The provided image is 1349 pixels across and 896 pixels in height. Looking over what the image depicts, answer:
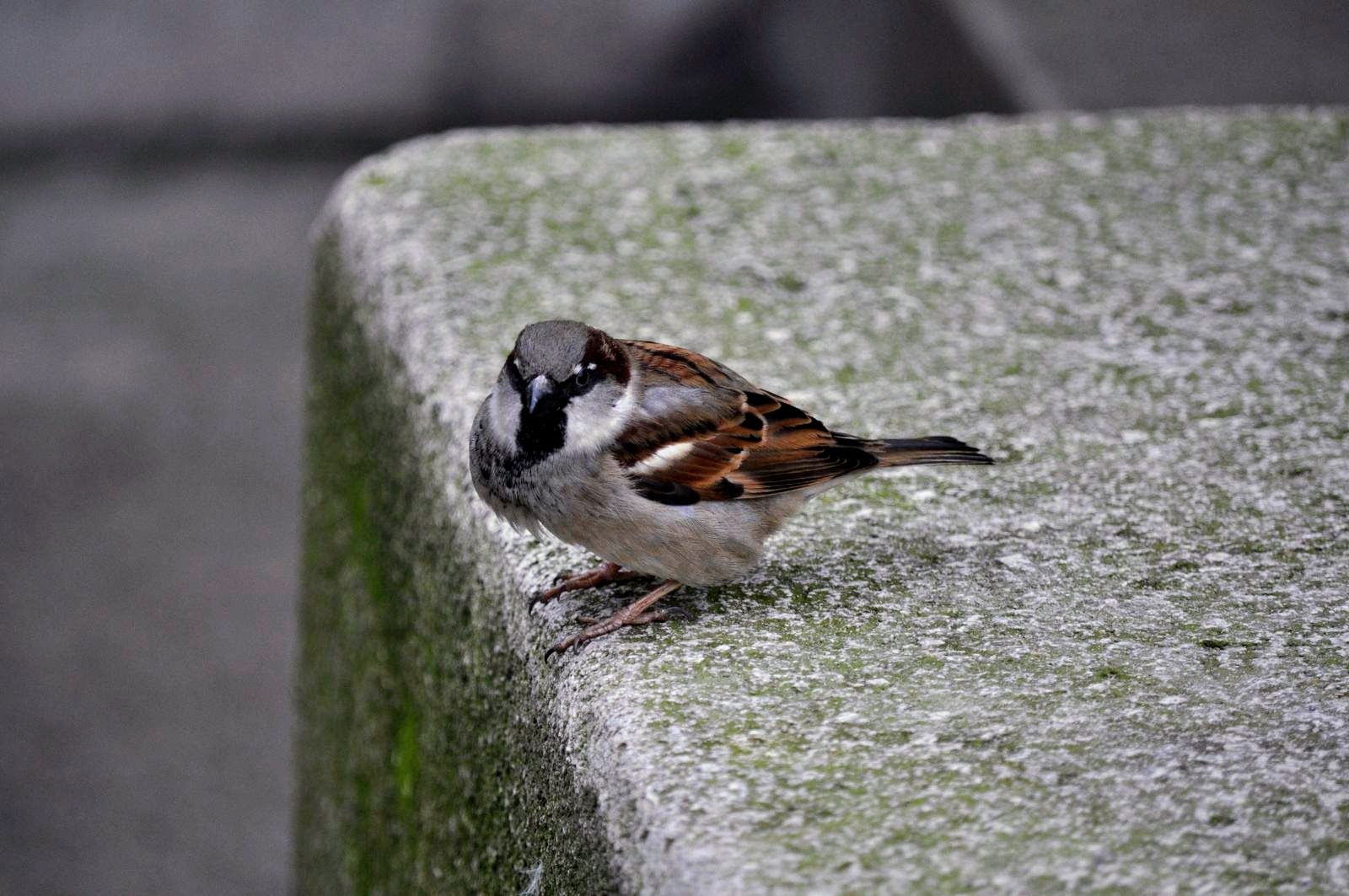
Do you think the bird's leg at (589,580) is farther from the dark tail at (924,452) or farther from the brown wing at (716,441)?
the dark tail at (924,452)

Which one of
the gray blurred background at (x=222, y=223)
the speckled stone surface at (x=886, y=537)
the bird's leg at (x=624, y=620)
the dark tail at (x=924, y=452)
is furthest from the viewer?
the gray blurred background at (x=222, y=223)

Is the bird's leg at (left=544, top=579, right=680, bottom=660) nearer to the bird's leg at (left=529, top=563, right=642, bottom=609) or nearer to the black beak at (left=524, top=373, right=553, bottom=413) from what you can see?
the bird's leg at (left=529, top=563, right=642, bottom=609)

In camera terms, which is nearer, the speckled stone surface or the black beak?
the speckled stone surface

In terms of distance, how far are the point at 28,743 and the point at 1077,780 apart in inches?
174

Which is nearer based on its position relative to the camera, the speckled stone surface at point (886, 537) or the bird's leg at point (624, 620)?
the speckled stone surface at point (886, 537)

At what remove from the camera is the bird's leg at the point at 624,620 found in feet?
7.54

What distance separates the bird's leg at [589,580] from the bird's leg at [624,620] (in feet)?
0.32

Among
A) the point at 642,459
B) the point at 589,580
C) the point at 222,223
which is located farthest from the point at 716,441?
the point at 222,223

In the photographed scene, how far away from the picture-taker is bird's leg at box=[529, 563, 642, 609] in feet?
8.08

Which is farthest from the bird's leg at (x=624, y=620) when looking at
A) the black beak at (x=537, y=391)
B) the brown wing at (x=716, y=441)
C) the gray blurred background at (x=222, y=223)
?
the gray blurred background at (x=222, y=223)

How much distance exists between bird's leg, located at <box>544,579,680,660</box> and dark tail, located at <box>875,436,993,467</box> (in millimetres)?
445

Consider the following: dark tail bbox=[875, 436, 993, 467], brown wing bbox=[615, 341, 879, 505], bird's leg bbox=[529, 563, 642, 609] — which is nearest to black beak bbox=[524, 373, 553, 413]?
brown wing bbox=[615, 341, 879, 505]

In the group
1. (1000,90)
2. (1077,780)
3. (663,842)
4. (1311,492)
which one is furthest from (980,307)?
(1000,90)

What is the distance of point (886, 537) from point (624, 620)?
1.86 feet
